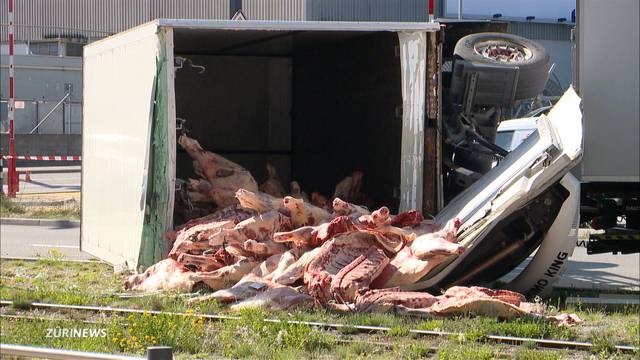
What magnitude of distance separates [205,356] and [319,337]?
97 centimetres

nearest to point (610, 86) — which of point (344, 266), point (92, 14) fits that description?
point (344, 266)

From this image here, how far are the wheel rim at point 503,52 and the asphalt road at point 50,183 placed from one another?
1587 cm

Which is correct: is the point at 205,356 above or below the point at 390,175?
below

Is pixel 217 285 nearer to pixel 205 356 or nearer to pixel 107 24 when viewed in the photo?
pixel 205 356

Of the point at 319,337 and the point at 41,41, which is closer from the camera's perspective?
the point at 319,337

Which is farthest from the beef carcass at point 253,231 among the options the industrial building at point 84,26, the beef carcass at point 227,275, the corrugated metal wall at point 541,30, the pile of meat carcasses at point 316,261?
the corrugated metal wall at point 541,30

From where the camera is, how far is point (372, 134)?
47.3 feet

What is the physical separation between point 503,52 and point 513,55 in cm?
13

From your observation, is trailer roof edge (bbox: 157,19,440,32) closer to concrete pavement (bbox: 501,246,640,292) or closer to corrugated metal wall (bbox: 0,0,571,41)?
concrete pavement (bbox: 501,246,640,292)

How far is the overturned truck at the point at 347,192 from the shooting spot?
10.7 meters

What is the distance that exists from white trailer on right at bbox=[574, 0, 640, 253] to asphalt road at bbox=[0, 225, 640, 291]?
69 cm

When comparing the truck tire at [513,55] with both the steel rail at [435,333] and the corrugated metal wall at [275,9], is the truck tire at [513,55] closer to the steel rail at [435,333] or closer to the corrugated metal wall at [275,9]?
the steel rail at [435,333]

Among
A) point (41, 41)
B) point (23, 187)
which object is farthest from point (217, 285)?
point (41, 41)

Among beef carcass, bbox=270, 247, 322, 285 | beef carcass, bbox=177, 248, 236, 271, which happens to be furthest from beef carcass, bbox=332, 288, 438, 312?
beef carcass, bbox=177, 248, 236, 271
